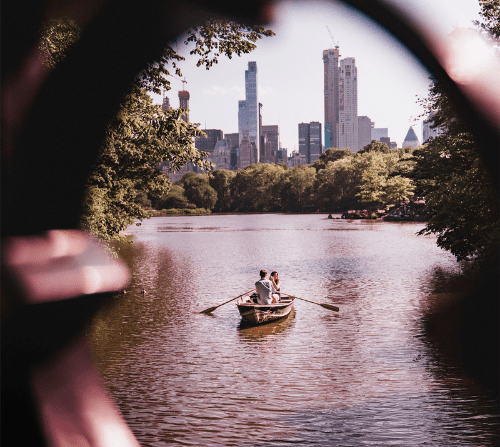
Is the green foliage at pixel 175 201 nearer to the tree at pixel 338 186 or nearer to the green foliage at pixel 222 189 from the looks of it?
the green foliage at pixel 222 189

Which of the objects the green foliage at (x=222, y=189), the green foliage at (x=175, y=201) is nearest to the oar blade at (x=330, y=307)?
the green foliage at (x=175, y=201)

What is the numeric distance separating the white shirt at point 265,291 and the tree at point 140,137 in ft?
14.9

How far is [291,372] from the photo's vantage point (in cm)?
1405

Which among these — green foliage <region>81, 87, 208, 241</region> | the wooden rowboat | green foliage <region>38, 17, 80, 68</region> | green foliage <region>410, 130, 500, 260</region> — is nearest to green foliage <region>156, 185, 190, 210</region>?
green foliage <region>81, 87, 208, 241</region>

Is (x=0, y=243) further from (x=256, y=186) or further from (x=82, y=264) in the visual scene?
(x=256, y=186)

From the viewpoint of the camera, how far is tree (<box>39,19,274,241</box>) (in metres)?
15.5

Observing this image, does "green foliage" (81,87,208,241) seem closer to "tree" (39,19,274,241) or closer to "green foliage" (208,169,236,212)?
"tree" (39,19,274,241)

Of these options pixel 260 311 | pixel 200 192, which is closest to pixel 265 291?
pixel 260 311

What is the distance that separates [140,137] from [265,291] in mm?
8957

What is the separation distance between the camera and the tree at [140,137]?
15.5 metres

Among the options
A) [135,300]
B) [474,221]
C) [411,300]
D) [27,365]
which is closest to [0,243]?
[27,365]

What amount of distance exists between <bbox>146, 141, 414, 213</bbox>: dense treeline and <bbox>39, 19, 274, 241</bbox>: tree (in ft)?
287

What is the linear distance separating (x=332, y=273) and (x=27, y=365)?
71.2 ft

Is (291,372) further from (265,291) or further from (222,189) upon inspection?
(222,189)
